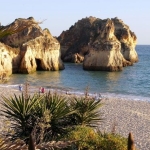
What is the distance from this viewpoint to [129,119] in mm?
21656

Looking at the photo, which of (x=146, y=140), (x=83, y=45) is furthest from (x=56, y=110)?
(x=83, y=45)

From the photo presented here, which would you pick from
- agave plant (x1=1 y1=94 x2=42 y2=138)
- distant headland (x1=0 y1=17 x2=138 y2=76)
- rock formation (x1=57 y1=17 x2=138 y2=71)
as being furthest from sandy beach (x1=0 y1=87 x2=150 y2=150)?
rock formation (x1=57 y1=17 x2=138 y2=71)

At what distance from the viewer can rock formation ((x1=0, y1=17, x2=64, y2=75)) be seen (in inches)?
2072

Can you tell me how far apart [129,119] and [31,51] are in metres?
37.2

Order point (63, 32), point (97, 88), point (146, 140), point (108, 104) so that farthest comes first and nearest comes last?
point (63, 32), point (97, 88), point (108, 104), point (146, 140)

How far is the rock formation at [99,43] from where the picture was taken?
6209 centimetres

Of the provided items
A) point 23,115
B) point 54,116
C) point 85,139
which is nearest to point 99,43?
point 54,116

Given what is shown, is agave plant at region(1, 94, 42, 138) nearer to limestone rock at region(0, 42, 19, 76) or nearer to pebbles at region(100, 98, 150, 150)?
pebbles at region(100, 98, 150, 150)

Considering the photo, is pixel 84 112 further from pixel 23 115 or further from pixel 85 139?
pixel 85 139

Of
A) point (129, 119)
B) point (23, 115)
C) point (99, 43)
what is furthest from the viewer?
point (99, 43)

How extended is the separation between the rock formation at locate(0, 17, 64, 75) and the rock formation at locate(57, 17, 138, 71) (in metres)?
7.17

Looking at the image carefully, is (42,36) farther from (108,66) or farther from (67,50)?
(67,50)

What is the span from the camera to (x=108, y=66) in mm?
61031

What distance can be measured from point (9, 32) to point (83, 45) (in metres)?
81.0
